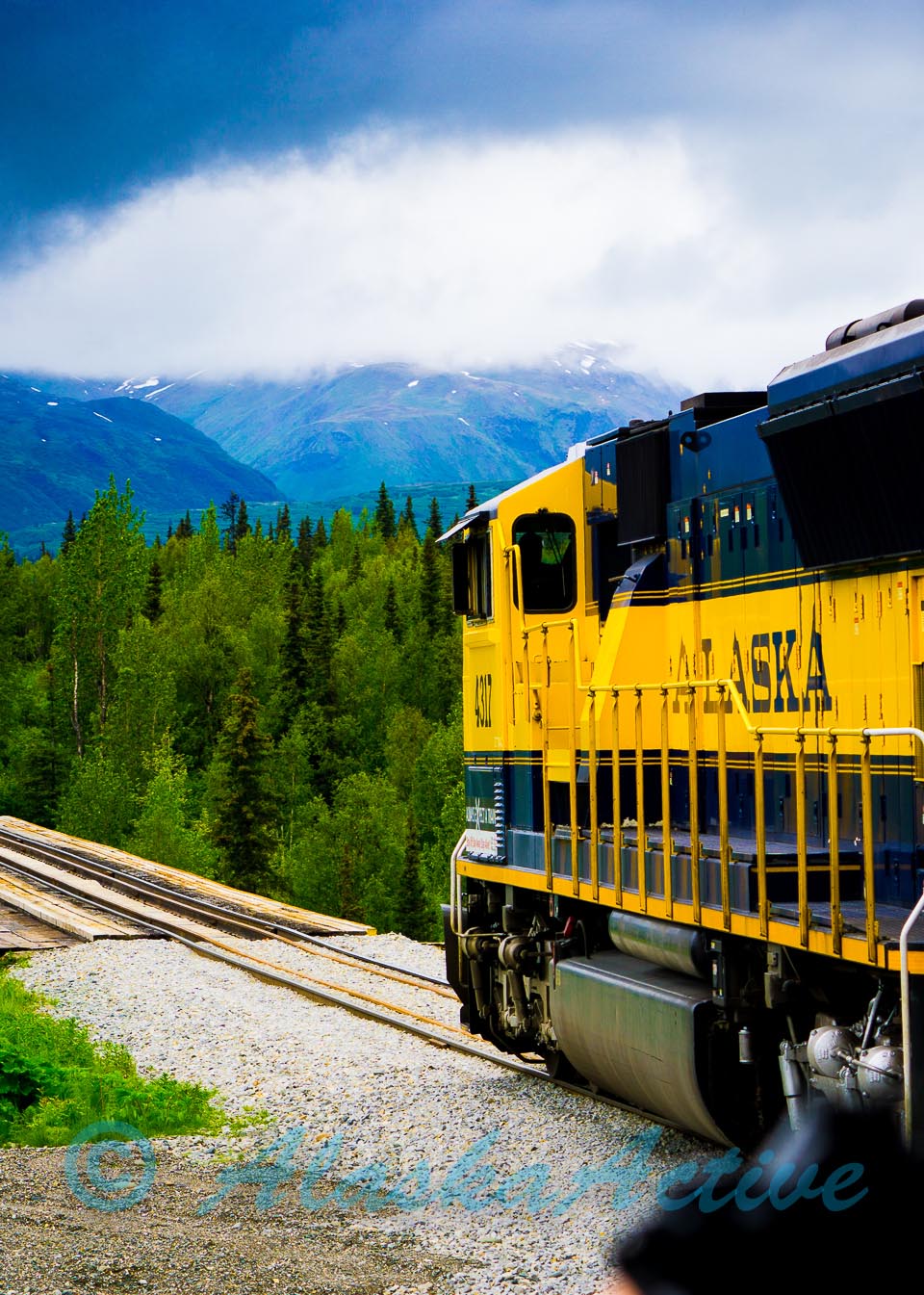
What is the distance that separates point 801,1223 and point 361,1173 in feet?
12.5

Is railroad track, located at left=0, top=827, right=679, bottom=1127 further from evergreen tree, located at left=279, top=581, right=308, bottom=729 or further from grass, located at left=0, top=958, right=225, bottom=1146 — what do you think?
evergreen tree, located at left=279, top=581, right=308, bottom=729

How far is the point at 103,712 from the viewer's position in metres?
61.3

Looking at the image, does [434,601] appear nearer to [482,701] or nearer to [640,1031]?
[482,701]

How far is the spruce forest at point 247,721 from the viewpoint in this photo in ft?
169

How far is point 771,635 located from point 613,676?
1445 mm

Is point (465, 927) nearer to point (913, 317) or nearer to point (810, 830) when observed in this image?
point (810, 830)

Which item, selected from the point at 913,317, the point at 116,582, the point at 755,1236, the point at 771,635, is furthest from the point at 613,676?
the point at 116,582

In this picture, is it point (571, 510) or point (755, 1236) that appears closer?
point (755, 1236)

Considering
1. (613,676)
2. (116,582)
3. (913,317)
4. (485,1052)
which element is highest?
(116,582)

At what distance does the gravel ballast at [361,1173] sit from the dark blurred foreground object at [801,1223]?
903 mm

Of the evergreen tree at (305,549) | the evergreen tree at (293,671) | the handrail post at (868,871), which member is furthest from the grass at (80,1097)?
the evergreen tree at (305,549)

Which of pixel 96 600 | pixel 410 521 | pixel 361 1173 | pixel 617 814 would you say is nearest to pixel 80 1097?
pixel 361 1173

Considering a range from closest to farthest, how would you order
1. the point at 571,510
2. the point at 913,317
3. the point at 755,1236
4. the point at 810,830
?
the point at 755,1236 → the point at 913,317 → the point at 810,830 → the point at 571,510

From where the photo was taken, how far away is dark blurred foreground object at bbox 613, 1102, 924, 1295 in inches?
204
